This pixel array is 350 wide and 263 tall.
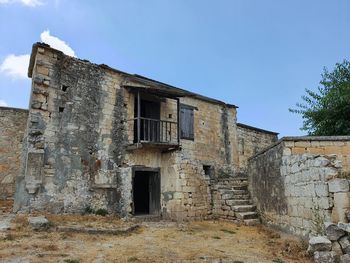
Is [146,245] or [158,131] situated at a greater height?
[158,131]

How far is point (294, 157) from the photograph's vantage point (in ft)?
23.4

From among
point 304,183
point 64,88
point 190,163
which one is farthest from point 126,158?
point 304,183

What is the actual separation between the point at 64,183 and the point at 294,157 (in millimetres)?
6459

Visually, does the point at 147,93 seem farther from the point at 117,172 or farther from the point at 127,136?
the point at 117,172

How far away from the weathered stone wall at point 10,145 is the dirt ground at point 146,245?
3.54 meters

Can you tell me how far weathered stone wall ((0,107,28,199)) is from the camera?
11.1 m

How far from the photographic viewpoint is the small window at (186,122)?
13.2m

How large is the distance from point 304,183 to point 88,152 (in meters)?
6.51

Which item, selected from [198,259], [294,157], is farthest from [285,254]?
[294,157]

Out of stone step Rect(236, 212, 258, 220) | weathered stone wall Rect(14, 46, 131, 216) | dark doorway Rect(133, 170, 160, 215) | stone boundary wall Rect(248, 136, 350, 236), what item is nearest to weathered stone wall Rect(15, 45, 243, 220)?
weathered stone wall Rect(14, 46, 131, 216)

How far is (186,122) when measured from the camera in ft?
43.7

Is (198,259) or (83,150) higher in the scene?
(83,150)

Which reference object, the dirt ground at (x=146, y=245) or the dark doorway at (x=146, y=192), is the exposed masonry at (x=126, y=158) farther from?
the dirt ground at (x=146, y=245)

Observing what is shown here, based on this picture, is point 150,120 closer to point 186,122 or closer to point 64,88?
point 186,122
